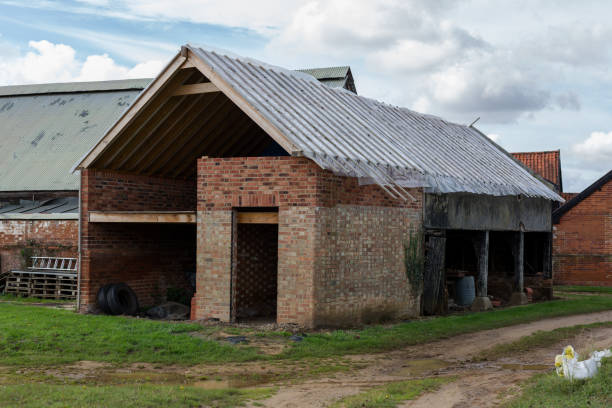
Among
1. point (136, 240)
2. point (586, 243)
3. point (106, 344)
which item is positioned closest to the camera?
point (106, 344)

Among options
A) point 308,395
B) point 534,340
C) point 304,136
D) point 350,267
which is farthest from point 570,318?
point 308,395

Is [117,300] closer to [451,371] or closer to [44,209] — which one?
[451,371]

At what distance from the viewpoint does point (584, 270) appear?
32.0 m

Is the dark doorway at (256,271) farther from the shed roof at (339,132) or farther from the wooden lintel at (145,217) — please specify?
the shed roof at (339,132)

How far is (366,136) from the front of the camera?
18172 millimetres

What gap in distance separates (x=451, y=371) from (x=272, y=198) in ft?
17.3

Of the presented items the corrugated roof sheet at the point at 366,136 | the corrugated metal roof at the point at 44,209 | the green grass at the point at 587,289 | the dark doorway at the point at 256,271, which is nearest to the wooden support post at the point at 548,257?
the corrugated roof sheet at the point at 366,136

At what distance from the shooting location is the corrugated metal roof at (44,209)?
78.1 feet

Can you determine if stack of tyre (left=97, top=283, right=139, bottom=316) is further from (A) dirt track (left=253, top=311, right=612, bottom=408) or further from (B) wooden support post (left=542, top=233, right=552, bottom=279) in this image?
(B) wooden support post (left=542, top=233, right=552, bottom=279)

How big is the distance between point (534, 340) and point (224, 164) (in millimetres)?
7581

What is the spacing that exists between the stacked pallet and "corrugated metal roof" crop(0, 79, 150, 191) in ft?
13.2

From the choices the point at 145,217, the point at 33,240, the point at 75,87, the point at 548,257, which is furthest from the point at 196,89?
the point at 75,87

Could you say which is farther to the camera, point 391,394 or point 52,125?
point 52,125

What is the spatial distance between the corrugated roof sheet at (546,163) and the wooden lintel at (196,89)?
29.5 metres
